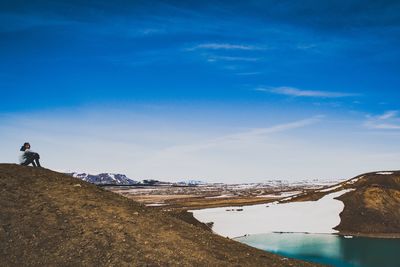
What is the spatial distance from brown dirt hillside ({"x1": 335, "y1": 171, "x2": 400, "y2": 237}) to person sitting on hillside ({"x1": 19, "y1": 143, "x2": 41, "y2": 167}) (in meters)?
50.3

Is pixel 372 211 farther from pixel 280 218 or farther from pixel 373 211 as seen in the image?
pixel 280 218

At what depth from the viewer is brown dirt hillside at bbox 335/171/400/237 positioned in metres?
59.9

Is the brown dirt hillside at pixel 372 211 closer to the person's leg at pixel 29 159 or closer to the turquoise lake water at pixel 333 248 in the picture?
the turquoise lake water at pixel 333 248

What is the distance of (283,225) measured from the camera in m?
67.1

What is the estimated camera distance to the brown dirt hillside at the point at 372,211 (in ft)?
197

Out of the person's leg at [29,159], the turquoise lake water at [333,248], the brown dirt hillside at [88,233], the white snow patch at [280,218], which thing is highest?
the person's leg at [29,159]

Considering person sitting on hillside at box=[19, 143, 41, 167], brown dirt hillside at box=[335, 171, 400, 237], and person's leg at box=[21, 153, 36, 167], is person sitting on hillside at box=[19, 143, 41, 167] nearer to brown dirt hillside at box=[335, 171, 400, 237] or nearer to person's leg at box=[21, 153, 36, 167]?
person's leg at box=[21, 153, 36, 167]

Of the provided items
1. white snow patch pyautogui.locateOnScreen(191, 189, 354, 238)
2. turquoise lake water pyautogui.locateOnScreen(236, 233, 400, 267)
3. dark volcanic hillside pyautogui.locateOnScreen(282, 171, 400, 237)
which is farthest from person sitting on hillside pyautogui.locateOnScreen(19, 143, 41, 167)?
dark volcanic hillside pyautogui.locateOnScreen(282, 171, 400, 237)

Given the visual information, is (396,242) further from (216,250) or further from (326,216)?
(216,250)

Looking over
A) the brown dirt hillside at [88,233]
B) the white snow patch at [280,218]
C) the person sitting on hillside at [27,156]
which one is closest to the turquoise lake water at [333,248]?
the white snow patch at [280,218]

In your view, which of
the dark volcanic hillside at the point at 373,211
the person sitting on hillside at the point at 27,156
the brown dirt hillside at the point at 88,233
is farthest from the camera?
the dark volcanic hillside at the point at 373,211

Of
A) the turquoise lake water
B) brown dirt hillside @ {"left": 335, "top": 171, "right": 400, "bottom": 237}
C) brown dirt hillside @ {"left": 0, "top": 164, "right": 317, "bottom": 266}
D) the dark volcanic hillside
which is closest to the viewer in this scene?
brown dirt hillside @ {"left": 0, "top": 164, "right": 317, "bottom": 266}

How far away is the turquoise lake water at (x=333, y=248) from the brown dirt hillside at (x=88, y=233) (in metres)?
25.0

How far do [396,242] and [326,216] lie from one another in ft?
46.3
